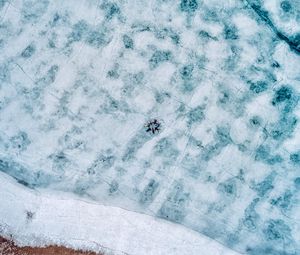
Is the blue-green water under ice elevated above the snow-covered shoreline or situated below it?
above

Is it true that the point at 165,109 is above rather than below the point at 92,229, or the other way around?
above

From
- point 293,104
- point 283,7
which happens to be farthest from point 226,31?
point 293,104

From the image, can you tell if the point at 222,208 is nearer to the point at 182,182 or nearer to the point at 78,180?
the point at 182,182

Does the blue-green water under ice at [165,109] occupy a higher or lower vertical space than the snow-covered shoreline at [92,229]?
higher
